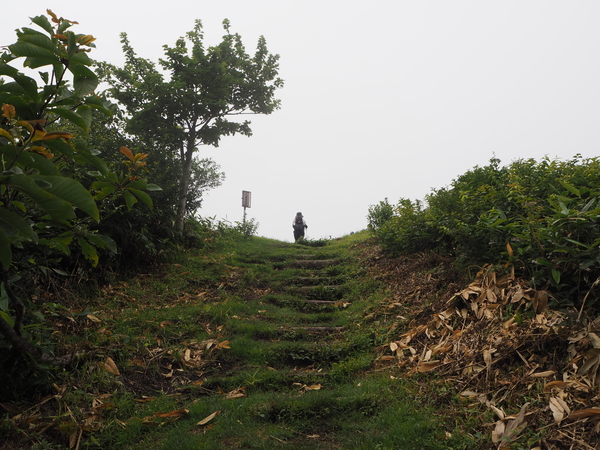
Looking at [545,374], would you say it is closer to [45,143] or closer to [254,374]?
[254,374]

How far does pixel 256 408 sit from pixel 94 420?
1407 mm

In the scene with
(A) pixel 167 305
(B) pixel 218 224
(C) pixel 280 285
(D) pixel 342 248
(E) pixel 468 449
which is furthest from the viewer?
(B) pixel 218 224

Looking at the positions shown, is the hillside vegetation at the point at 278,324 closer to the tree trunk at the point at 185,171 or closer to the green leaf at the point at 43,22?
the green leaf at the point at 43,22

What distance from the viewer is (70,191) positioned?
2.00 m

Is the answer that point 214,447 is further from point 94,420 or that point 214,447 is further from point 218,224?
point 218,224

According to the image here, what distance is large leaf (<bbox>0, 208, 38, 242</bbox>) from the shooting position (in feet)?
6.25

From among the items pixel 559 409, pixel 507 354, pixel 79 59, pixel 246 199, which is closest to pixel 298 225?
pixel 246 199

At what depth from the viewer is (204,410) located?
3.88 m

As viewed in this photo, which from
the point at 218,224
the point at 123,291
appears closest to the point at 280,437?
the point at 123,291

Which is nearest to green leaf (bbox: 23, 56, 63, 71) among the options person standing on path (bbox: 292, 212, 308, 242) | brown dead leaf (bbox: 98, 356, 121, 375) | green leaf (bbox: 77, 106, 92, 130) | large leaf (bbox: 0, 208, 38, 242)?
green leaf (bbox: 77, 106, 92, 130)

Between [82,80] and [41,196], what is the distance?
1.04 metres

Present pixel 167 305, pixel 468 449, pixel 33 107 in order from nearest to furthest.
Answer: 1. pixel 33 107
2. pixel 468 449
3. pixel 167 305

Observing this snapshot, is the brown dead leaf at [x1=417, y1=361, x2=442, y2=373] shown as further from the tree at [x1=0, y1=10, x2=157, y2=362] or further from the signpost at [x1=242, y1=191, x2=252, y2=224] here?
the signpost at [x1=242, y1=191, x2=252, y2=224]

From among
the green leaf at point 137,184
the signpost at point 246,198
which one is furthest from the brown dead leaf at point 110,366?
the signpost at point 246,198
